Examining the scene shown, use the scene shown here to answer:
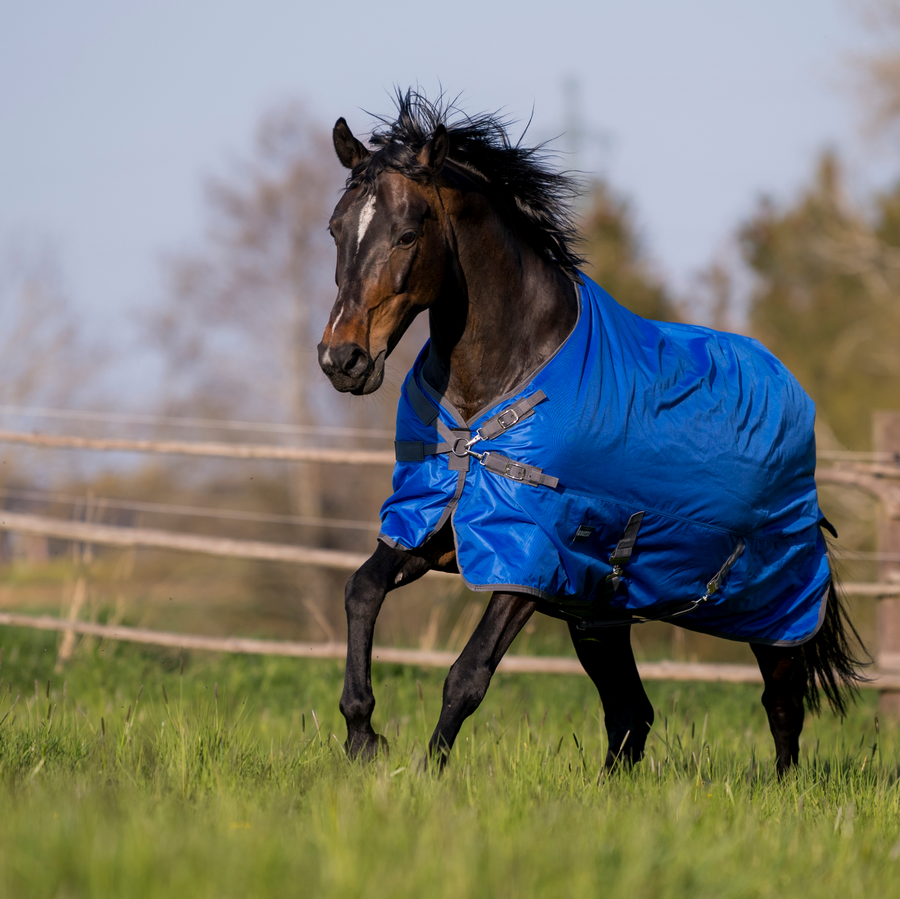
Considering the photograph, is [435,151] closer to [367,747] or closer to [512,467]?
[512,467]

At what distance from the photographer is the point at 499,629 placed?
3.09 meters

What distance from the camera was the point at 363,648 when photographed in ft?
10.4

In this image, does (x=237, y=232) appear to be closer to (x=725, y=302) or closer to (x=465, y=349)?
(x=725, y=302)

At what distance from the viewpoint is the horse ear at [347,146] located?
331 centimetres

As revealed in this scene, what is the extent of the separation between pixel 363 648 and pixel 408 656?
288cm

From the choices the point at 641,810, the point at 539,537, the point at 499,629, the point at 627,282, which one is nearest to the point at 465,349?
the point at 539,537

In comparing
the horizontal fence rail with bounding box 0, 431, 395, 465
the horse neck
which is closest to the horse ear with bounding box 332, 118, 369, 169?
the horse neck

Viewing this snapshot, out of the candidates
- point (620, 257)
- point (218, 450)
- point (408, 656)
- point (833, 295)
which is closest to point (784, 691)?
point (408, 656)

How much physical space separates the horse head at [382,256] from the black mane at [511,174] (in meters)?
0.24

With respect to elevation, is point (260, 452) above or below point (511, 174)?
below

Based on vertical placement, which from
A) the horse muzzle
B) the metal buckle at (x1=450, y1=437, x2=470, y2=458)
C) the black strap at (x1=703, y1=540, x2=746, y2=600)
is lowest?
the black strap at (x1=703, y1=540, x2=746, y2=600)

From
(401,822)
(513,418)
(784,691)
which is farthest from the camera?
(784,691)

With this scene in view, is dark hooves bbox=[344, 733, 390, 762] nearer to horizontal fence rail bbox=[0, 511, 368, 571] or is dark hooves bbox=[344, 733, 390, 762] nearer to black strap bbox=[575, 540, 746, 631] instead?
black strap bbox=[575, 540, 746, 631]

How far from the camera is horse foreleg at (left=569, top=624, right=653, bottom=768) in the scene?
161 inches
